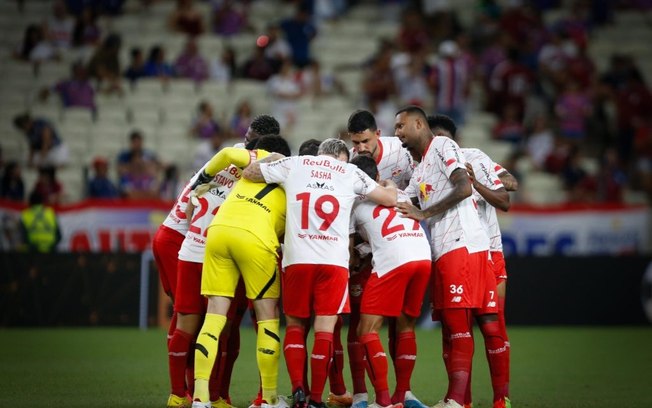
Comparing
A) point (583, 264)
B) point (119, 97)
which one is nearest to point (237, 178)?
point (583, 264)

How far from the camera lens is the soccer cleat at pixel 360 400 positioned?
34.9 ft

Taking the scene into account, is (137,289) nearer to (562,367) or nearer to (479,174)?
(562,367)

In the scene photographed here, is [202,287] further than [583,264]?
No

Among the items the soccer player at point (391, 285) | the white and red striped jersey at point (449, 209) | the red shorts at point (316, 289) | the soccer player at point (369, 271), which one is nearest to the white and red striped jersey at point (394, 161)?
the soccer player at point (369, 271)

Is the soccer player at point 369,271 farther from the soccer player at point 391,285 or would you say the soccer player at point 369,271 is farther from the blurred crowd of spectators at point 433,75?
the blurred crowd of spectators at point 433,75

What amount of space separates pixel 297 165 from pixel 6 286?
995 cm

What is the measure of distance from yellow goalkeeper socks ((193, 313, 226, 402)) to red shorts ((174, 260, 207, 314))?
591mm

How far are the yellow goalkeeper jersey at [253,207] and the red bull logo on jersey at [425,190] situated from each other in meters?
1.23

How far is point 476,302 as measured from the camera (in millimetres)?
10141

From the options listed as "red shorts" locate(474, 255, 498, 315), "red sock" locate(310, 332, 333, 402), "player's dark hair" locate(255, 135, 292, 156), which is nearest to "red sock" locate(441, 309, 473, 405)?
"red shorts" locate(474, 255, 498, 315)

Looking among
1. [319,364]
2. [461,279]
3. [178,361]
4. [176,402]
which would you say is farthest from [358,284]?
[176,402]

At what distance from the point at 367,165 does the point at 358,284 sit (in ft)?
3.74

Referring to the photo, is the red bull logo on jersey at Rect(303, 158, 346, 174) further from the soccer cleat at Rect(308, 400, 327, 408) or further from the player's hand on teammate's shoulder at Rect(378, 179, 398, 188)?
the soccer cleat at Rect(308, 400, 327, 408)

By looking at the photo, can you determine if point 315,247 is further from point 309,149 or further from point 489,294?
point 489,294
